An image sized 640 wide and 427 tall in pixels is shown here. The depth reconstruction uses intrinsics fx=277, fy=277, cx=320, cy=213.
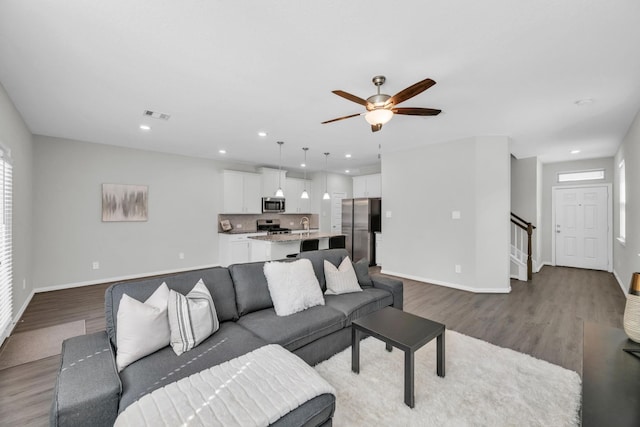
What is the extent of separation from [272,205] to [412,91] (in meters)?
5.48

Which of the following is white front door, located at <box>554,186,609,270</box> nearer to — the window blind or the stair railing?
the stair railing

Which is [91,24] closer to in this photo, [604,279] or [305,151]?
[305,151]

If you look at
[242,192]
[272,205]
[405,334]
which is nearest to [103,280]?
[242,192]

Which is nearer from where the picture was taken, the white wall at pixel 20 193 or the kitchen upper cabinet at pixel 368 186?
the white wall at pixel 20 193

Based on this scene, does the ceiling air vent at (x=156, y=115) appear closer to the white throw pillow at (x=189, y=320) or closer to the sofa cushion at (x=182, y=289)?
the sofa cushion at (x=182, y=289)

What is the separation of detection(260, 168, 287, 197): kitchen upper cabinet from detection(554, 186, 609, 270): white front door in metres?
6.94

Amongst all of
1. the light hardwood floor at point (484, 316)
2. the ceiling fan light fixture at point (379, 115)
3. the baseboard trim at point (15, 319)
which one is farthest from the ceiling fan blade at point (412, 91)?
the baseboard trim at point (15, 319)

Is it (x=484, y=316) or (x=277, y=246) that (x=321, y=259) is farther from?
(x=484, y=316)

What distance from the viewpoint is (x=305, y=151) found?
564 cm

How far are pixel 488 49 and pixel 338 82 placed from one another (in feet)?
4.10

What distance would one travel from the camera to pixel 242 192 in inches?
267

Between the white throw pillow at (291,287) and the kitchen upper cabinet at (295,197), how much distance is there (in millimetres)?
5110

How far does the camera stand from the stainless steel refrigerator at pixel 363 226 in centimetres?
671

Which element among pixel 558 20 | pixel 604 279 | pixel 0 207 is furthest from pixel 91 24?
pixel 604 279
